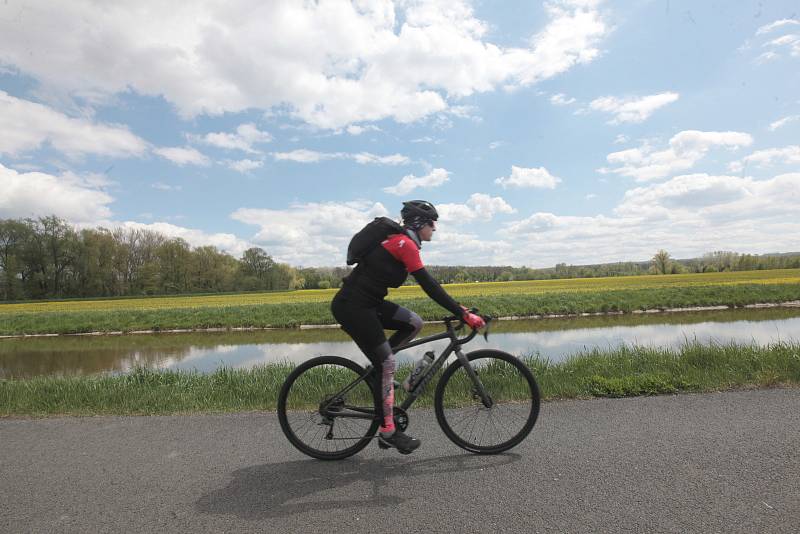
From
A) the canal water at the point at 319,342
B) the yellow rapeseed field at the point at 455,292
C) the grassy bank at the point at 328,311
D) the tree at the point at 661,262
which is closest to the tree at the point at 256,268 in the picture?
the yellow rapeseed field at the point at 455,292

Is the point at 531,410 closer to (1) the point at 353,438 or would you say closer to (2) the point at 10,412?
(1) the point at 353,438

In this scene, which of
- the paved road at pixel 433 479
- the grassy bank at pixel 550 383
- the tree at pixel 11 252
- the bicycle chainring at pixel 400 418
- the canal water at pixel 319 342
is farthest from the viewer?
the tree at pixel 11 252

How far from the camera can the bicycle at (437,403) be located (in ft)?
12.5

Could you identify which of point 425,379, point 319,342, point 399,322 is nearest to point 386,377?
point 425,379

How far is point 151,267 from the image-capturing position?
71.2 metres

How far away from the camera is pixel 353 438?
12.6ft

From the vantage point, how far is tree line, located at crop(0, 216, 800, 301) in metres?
63.2

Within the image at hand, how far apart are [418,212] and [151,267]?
7887cm

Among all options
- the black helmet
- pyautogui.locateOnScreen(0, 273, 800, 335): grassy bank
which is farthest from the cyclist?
pyautogui.locateOnScreen(0, 273, 800, 335): grassy bank

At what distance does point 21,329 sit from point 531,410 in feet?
111

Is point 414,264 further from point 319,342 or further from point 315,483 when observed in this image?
point 319,342

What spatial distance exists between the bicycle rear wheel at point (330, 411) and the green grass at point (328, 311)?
72.5ft

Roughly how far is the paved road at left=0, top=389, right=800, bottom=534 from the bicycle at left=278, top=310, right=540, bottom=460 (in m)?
0.17

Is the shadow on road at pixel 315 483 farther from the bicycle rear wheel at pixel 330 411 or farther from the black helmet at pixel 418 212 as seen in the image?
the black helmet at pixel 418 212
